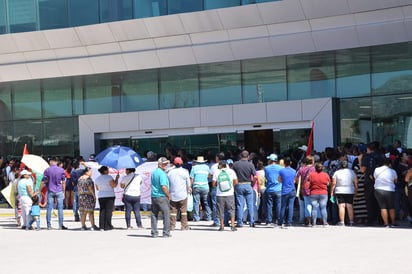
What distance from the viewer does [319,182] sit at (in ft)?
61.6

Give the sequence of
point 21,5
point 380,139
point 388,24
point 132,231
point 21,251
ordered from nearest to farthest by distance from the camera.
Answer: point 21,251 < point 132,231 < point 388,24 < point 380,139 < point 21,5

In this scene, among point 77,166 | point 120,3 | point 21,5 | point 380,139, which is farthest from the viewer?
point 21,5

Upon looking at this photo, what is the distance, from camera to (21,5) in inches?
1261

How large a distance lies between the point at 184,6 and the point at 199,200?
390 inches

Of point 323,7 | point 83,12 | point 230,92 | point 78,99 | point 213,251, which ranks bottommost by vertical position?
point 213,251

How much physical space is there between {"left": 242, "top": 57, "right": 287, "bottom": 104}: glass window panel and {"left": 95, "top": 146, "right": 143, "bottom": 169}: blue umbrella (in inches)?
398

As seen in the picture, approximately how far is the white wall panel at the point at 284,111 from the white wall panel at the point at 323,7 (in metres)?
3.45

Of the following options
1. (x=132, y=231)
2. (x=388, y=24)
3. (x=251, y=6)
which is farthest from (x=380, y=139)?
(x=132, y=231)

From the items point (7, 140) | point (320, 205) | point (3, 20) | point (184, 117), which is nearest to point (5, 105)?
point (7, 140)

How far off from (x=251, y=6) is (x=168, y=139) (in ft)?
23.7

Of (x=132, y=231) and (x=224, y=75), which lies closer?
(x=132, y=231)

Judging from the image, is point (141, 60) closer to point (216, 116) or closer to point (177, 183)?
point (216, 116)

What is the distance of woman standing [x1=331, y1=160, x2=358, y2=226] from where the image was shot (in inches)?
747

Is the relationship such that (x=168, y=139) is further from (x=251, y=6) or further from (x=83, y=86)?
(x=251, y=6)
